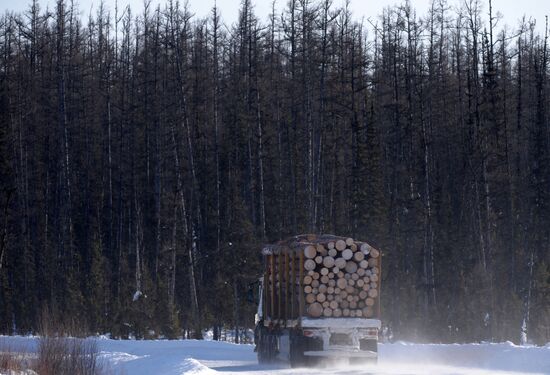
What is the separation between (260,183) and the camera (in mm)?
48875

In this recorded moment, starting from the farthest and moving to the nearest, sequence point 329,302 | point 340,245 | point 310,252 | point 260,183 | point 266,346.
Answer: point 260,183 < point 266,346 < point 340,245 < point 329,302 < point 310,252

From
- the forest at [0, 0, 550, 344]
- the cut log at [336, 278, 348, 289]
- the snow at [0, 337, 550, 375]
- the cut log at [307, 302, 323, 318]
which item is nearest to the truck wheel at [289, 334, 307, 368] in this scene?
the snow at [0, 337, 550, 375]

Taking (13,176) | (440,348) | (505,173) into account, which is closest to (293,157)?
(505,173)

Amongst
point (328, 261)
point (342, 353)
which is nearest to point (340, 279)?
point (328, 261)

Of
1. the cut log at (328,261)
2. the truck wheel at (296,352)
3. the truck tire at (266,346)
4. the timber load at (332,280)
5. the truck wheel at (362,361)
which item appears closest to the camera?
the truck wheel at (296,352)

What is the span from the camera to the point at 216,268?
5050 centimetres

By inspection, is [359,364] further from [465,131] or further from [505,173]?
[465,131]

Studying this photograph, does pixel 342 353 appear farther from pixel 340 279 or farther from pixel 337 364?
pixel 340 279

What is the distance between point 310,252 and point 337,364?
267 cm

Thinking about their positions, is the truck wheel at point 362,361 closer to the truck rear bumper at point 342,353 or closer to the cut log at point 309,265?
the truck rear bumper at point 342,353

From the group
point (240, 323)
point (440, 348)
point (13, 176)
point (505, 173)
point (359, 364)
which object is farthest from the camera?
point (13, 176)

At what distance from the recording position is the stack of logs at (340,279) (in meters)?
23.5

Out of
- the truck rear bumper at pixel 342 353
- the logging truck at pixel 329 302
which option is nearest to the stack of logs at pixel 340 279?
the logging truck at pixel 329 302

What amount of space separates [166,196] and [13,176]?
37.9ft
